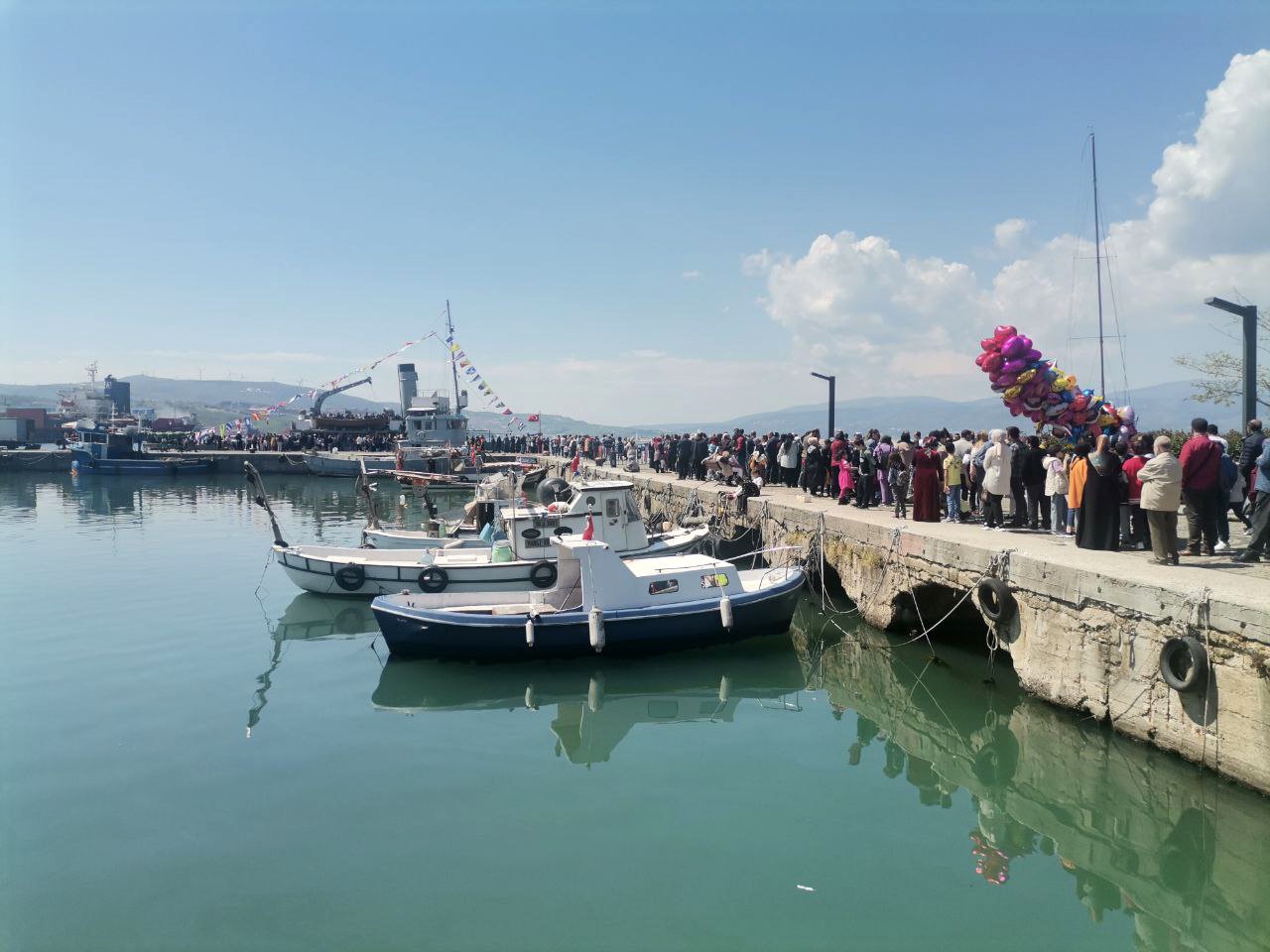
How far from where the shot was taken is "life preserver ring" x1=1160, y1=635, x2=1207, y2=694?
25.2 feet

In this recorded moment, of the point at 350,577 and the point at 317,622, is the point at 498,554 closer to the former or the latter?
the point at 350,577

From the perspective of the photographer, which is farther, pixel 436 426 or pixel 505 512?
pixel 436 426

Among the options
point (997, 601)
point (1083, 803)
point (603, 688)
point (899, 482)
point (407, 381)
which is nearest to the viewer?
point (1083, 803)

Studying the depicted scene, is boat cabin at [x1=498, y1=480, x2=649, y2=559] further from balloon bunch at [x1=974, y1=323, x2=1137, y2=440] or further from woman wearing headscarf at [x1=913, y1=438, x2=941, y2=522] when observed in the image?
balloon bunch at [x1=974, y1=323, x2=1137, y2=440]

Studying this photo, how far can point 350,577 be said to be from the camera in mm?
18297

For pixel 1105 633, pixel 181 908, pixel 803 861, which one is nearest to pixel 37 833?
pixel 181 908

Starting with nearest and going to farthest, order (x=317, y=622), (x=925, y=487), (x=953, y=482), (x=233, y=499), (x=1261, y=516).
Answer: (x=1261, y=516) → (x=953, y=482) → (x=925, y=487) → (x=317, y=622) → (x=233, y=499)

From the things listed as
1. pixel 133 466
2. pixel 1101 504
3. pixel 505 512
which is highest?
pixel 133 466

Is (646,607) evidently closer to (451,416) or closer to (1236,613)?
(1236,613)

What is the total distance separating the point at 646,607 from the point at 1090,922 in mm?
7703

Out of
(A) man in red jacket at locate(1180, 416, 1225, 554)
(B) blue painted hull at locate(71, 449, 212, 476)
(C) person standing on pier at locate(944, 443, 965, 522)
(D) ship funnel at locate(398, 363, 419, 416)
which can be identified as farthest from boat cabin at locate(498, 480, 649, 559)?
(D) ship funnel at locate(398, 363, 419, 416)

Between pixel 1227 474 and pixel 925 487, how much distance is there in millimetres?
4953

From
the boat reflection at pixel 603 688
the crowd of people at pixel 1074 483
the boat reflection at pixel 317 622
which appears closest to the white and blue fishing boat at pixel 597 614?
the boat reflection at pixel 603 688

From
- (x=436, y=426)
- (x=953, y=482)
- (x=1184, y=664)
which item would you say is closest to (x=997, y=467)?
(x=953, y=482)
